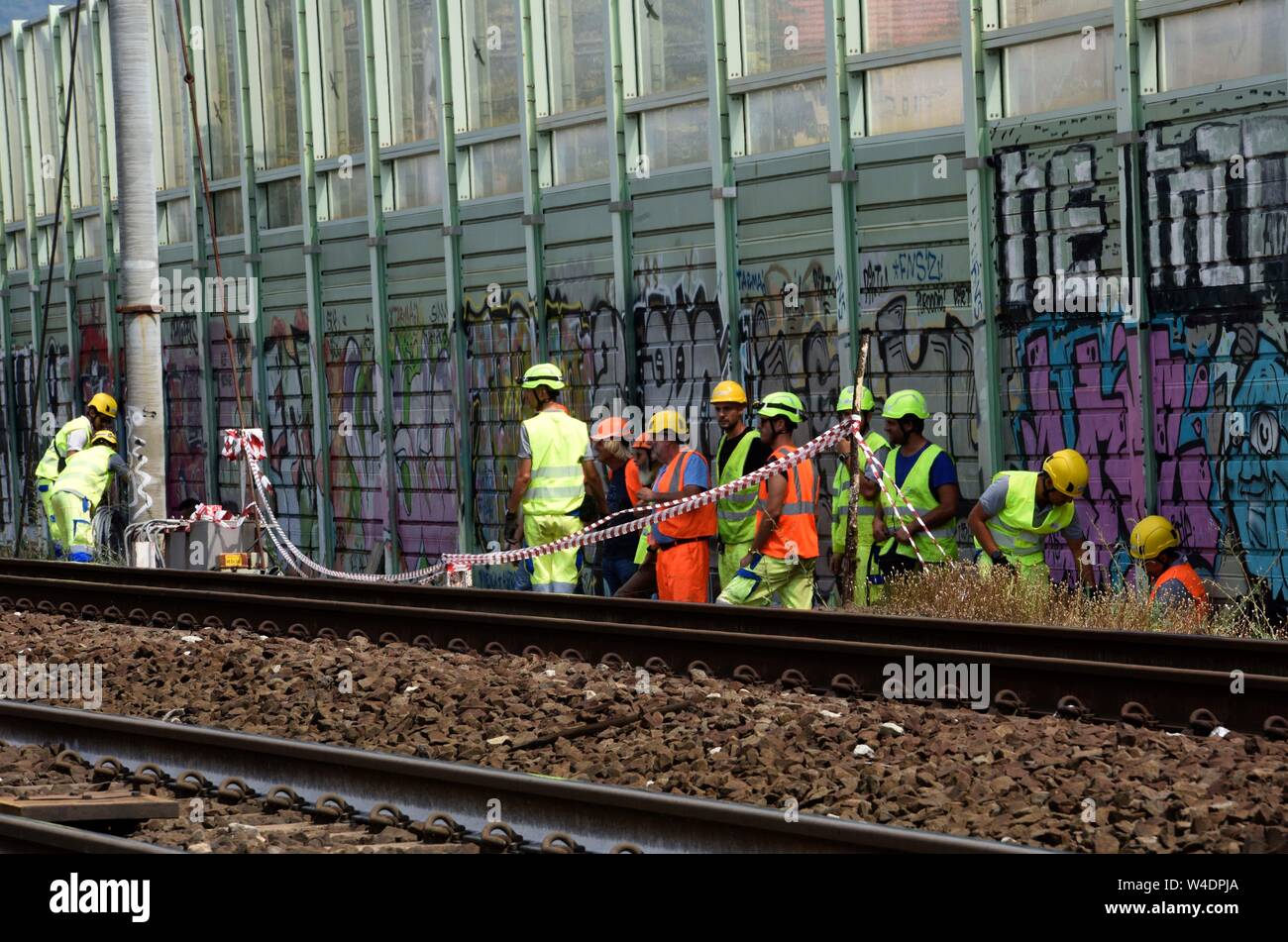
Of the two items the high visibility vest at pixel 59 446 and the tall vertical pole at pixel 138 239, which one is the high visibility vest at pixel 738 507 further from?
the high visibility vest at pixel 59 446

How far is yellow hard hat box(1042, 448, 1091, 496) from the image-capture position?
11.9 m

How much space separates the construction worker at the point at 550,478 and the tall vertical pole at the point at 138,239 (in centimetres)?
521

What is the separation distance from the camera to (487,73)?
18.4 metres

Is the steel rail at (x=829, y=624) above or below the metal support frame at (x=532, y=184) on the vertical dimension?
below

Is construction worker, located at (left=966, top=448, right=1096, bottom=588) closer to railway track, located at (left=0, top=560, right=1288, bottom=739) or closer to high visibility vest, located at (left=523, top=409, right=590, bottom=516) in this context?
railway track, located at (left=0, top=560, right=1288, bottom=739)

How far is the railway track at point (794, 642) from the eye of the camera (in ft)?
28.4

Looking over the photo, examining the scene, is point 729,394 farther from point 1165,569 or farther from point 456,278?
point 456,278

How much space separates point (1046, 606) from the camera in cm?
1151

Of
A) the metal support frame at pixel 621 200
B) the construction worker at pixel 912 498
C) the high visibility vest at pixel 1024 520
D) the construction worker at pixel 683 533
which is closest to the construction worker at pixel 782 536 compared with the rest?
the construction worker at pixel 683 533

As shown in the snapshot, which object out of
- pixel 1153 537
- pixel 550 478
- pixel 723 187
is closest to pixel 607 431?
pixel 550 478

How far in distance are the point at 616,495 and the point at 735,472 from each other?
1764 millimetres
